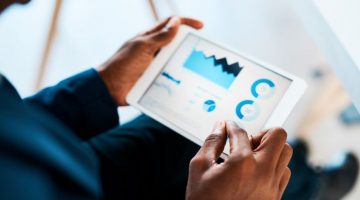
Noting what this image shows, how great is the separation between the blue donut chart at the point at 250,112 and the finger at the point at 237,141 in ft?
0.34

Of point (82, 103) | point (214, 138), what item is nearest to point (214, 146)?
point (214, 138)

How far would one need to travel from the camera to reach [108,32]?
0.93 meters

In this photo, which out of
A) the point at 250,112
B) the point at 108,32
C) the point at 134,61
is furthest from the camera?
the point at 108,32

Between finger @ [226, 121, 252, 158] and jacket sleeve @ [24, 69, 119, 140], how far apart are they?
24cm

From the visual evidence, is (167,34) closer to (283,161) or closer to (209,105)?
(209,105)

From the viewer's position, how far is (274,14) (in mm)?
1028

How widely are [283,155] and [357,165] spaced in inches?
25.2

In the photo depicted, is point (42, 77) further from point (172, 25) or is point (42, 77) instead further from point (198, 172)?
point (198, 172)

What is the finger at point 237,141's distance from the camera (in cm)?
41

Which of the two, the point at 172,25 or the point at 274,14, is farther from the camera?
the point at 274,14

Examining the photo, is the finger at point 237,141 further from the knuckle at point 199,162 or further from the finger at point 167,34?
the finger at point 167,34

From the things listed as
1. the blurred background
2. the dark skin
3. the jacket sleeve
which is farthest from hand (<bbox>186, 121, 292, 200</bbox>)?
the blurred background

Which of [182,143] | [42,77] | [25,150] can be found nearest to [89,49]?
[42,77]

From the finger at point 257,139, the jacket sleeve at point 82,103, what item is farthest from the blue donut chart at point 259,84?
the jacket sleeve at point 82,103
